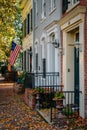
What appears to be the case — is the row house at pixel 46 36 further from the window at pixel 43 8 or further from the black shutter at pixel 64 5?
the black shutter at pixel 64 5

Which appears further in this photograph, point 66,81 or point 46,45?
point 46,45

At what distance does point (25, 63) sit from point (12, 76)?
8066 mm

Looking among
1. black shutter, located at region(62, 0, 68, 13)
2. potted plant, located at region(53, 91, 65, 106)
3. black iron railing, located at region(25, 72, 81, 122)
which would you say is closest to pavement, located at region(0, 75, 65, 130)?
black iron railing, located at region(25, 72, 81, 122)

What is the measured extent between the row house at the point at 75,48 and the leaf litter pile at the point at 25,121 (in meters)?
0.90

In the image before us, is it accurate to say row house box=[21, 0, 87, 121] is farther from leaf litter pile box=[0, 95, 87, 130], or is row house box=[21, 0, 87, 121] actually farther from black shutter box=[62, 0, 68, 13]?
leaf litter pile box=[0, 95, 87, 130]

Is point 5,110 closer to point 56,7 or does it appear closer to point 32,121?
point 32,121

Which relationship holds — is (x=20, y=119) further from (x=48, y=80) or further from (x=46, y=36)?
(x=46, y=36)

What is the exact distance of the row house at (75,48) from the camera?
33.7 ft

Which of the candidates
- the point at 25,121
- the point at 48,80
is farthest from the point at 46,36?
the point at 25,121

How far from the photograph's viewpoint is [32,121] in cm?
1043

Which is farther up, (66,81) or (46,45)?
(46,45)

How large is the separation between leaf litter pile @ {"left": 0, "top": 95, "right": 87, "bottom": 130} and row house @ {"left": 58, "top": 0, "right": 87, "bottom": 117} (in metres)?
0.90

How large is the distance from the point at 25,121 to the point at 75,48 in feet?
11.3

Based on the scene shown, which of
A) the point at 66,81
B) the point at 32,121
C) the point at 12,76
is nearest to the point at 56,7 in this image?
the point at 66,81
